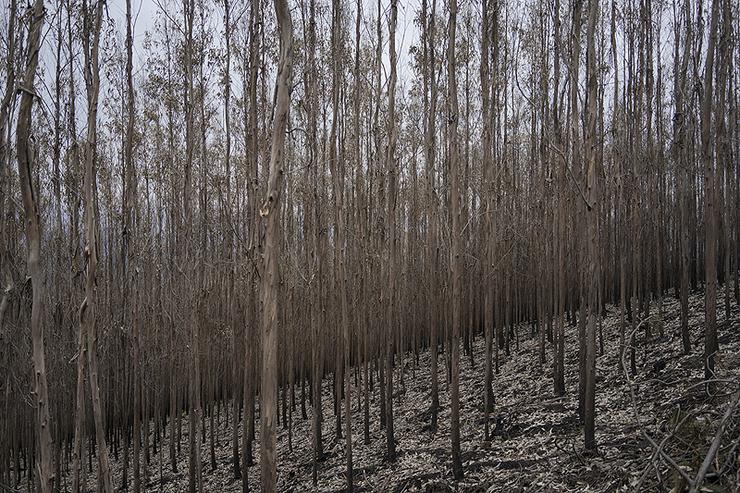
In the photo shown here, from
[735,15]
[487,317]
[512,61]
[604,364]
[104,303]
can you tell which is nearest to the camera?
[487,317]

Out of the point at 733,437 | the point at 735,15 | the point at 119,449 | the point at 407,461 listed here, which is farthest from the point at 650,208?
the point at 119,449

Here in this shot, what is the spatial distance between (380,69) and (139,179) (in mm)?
8809

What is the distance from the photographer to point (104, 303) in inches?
460

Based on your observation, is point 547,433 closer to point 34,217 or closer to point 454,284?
point 454,284

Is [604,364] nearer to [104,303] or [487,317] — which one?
[487,317]

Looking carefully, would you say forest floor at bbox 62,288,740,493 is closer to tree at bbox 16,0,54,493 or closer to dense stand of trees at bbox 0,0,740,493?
dense stand of trees at bbox 0,0,740,493

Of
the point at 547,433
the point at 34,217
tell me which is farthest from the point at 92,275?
the point at 547,433

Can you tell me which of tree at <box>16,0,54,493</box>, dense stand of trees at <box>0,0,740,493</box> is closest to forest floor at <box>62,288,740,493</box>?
dense stand of trees at <box>0,0,740,493</box>

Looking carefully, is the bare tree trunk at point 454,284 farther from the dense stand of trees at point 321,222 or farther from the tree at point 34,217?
the tree at point 34,217

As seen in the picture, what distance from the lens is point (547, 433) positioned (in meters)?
7.64

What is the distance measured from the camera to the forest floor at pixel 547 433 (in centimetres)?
484

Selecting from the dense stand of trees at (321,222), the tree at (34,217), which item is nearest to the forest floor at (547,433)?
the dense stand of trees at (321,222)

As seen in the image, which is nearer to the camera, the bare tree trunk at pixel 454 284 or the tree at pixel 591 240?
the tree at pixel 591 240

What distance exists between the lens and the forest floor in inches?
190
